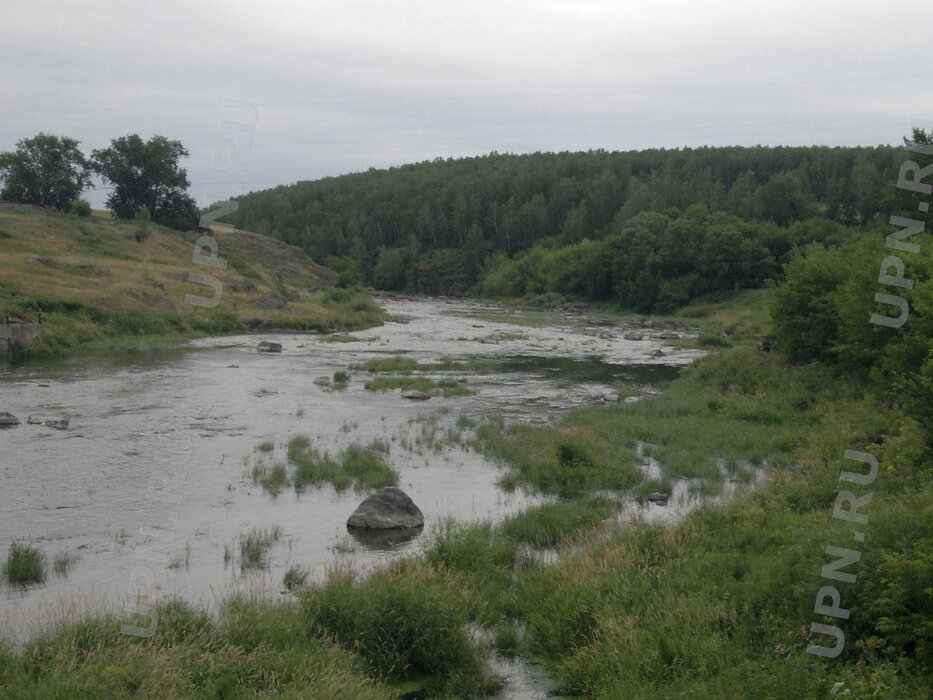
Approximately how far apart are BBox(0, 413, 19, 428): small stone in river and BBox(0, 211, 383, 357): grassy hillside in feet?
55.3

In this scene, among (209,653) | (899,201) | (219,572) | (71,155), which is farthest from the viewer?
(71,155)

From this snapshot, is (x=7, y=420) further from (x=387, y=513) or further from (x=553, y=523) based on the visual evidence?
(x=553, y=523)

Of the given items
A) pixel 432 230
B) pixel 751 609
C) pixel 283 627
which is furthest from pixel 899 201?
pixel 432 230

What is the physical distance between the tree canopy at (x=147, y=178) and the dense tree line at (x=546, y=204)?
89.1 feet

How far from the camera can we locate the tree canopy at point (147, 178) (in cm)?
8556

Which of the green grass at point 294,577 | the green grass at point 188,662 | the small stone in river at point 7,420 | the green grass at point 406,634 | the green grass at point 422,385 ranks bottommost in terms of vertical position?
the green grass at point 422,385

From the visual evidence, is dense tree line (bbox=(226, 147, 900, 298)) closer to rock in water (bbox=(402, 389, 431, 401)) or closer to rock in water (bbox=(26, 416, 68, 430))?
rock in water (bbox=(402, 389, 431, 401))

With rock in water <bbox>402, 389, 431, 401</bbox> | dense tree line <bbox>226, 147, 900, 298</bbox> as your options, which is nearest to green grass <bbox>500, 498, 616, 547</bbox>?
rock in water <bbox>402, 389, 431, 401</bbox>

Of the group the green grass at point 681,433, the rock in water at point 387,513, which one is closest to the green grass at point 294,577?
the rock in water at point 387,513

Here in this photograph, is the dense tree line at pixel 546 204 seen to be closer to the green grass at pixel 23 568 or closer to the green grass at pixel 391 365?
the green grass at pixel 391 365

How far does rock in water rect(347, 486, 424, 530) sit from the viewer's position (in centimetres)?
1761

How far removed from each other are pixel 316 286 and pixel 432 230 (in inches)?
2812

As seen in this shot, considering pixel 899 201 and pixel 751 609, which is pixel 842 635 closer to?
pixel 751 609

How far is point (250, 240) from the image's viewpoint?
4195 inches
